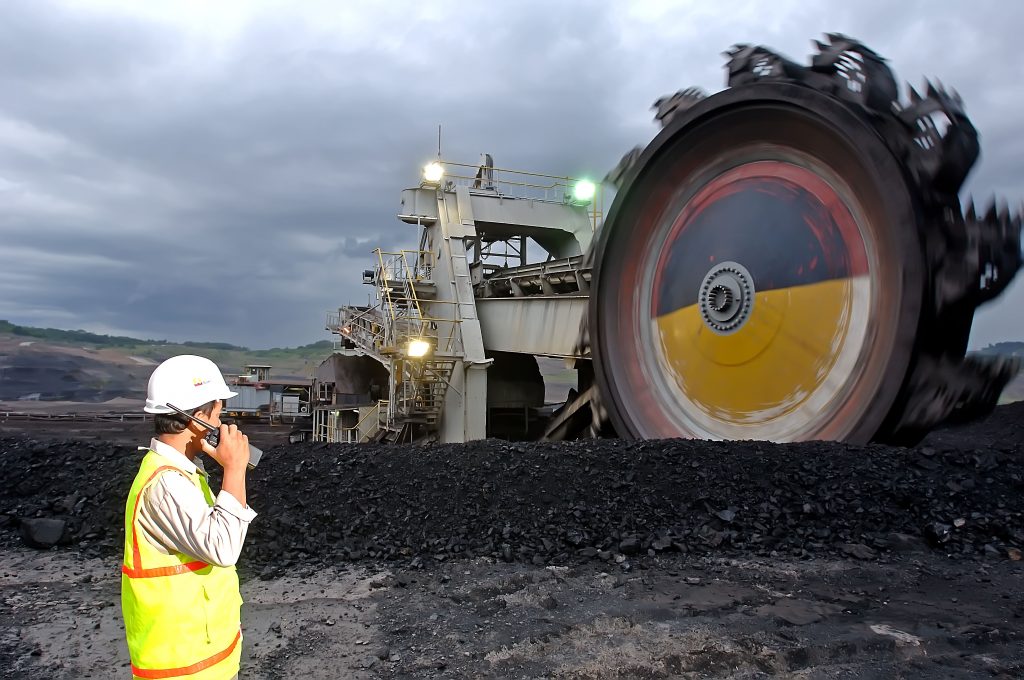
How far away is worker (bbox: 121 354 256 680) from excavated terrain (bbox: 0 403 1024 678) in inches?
49.9

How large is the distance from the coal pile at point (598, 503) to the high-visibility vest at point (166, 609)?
99.3 inches

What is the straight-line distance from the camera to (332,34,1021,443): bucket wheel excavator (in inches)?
176

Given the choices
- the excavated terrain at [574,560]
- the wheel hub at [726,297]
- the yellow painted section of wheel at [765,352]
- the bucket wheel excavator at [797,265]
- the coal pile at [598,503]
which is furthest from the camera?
the wheel hub at [726,297]

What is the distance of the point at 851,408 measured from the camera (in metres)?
4.98

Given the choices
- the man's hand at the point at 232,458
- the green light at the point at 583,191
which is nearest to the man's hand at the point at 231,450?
the man's hand at the point at 232,458

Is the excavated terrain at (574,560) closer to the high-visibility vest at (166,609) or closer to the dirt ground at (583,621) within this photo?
the dirt ground at (583,621)

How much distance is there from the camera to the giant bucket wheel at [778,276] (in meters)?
4.48

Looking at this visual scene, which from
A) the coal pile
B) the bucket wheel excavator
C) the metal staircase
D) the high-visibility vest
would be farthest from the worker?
the metal staircase

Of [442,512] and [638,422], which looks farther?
[638,422]

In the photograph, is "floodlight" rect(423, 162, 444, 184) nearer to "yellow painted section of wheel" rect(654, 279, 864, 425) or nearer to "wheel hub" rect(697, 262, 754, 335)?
"yellow painted section of wheel" rect(654, 279, 864, 425)

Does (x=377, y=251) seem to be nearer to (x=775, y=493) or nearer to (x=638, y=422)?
(x=638, y=422)

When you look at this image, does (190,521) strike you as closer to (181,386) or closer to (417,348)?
(181,386)

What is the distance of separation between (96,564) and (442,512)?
89.1 inches

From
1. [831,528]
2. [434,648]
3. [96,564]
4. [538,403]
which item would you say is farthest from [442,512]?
[538,403]
